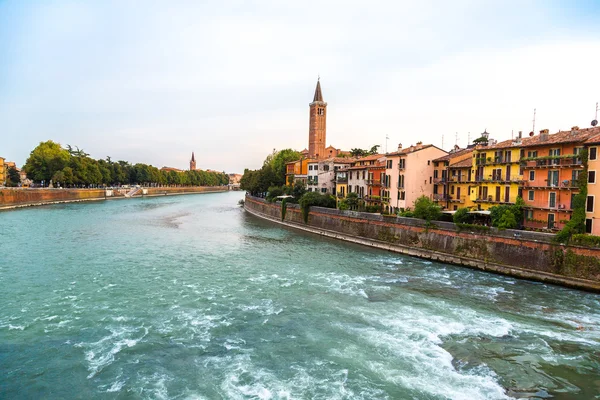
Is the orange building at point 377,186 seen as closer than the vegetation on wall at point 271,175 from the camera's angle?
Yes

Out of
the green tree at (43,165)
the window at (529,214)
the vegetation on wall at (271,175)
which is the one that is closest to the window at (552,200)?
the window at (529,214)

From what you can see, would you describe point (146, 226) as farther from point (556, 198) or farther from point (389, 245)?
point (556, 198)

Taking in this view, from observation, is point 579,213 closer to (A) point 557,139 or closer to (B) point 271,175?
(A) point 557,139

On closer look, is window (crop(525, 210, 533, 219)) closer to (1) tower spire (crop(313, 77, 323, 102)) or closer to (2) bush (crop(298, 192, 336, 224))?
(2) bush (crop(298, 192, 336, 224))

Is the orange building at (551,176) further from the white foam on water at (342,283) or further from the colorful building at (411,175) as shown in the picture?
the white foam on water at (342,283)

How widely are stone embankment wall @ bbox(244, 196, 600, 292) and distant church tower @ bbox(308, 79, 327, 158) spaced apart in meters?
49.3

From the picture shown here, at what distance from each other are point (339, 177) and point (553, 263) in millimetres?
33280

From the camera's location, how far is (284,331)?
54.3ft

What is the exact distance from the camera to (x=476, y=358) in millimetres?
14359

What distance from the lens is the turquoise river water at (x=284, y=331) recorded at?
12.6m

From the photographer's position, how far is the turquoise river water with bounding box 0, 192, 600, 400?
12.6m

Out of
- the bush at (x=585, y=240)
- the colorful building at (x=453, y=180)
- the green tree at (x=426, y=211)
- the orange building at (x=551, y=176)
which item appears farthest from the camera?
the colorful building at (x=453, y=180)

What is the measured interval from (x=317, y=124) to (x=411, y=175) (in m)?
54.7

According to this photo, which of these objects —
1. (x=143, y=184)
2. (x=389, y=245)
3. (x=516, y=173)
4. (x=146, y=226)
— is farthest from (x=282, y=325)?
(x=143, y=184)
